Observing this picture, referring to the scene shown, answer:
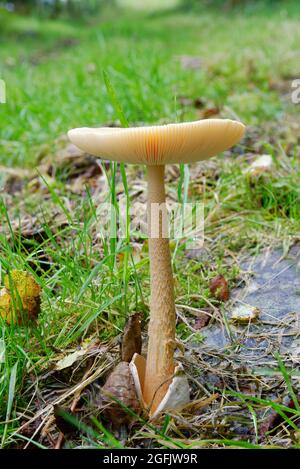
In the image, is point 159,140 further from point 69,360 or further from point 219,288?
point 219,288

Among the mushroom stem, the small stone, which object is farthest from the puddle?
the mushroom stem

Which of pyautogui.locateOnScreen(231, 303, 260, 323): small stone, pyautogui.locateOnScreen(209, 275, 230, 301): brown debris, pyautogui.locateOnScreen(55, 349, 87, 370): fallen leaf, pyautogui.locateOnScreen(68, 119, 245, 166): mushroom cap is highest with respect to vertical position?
pyautogui.locateOnScreen(68, 119, 245, 166): mushroom cap

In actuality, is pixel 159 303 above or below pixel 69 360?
above

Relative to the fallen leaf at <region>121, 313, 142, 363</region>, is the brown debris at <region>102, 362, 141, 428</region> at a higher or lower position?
lower

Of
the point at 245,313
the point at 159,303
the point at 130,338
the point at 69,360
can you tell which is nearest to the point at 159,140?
the point at 159,303

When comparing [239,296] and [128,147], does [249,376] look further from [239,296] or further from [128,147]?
[128,147]

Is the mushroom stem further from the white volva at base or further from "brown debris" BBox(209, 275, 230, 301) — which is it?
"brown debris" BBox(209, 275, 230, 301)

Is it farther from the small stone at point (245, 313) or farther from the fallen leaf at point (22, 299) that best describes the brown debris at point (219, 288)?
the fallen leaf at point (22, 299)
